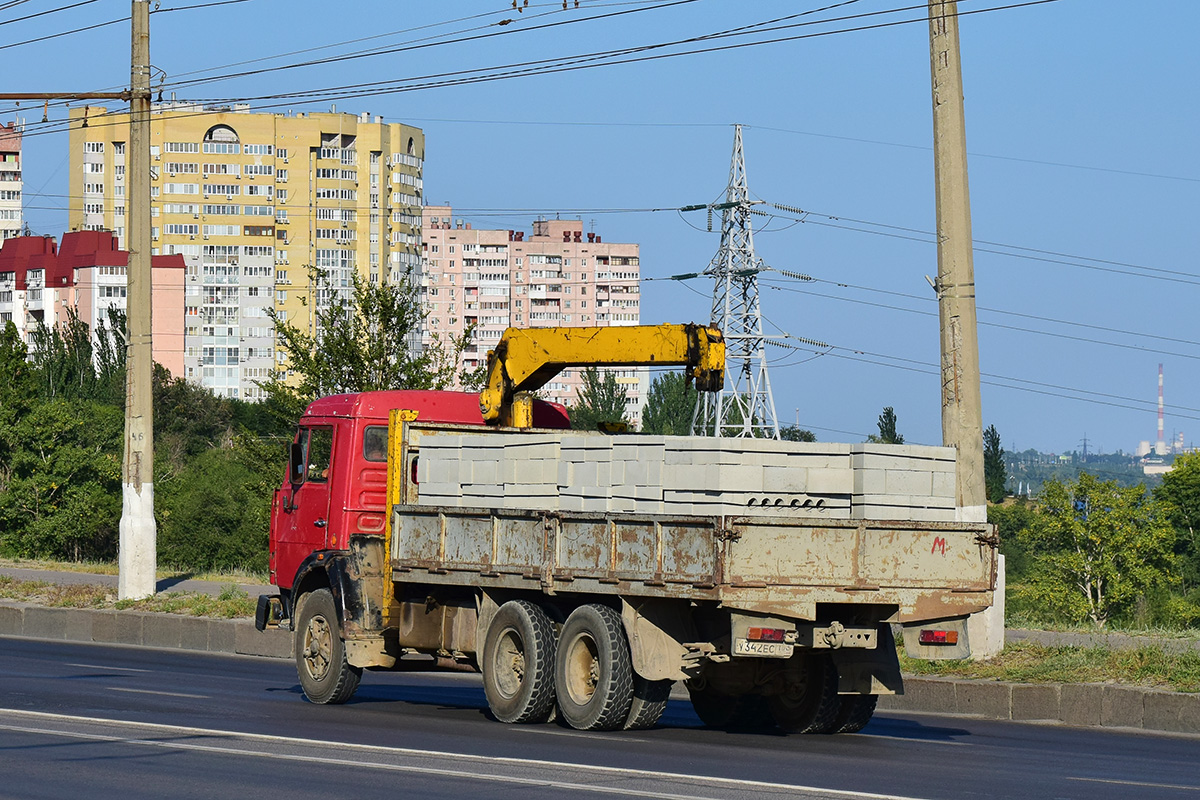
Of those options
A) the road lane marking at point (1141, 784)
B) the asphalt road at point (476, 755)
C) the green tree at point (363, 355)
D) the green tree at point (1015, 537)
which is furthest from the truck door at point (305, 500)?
the green tree at point (1015, 537)

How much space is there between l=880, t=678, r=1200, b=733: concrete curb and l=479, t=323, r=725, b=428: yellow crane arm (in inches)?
135

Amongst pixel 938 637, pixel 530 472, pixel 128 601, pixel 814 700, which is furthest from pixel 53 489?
pixel 938 637

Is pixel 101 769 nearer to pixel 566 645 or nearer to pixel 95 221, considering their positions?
pixel 566 645

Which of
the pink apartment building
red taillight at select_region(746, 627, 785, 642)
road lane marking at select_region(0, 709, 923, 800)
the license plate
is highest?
the pink apartment building

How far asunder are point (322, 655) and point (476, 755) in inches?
180

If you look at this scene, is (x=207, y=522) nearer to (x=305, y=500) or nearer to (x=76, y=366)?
(x=76, y=366)

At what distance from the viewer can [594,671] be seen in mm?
12430

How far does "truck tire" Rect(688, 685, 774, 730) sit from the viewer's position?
13.9 metres

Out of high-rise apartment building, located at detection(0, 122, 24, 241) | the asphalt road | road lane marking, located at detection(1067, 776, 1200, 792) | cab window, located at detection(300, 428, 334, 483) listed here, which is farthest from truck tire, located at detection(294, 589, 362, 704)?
high-rise apartment building, located at detection(0, 122, 24, 241)

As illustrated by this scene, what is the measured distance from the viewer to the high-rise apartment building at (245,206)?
511 feet

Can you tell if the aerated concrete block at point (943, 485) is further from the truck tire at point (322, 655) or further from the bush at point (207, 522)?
the bush at point (207, 522)

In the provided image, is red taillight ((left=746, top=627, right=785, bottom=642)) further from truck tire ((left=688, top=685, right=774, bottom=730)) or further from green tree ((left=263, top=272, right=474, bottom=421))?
green tree ((left=263, top=272, right=474, bottom=421))

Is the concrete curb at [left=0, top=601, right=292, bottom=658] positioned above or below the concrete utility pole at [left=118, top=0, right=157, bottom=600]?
below

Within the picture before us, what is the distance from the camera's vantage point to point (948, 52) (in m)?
16.9
